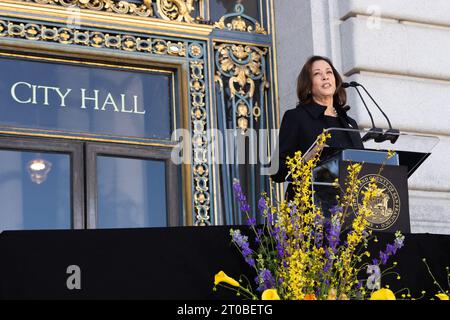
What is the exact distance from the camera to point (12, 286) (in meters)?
5.60

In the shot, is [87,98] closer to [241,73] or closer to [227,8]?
[241,73]

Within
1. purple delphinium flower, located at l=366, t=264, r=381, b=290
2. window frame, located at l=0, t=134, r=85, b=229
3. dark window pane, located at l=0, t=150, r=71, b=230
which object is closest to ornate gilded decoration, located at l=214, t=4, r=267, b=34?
window frame, located at l=0, t=134, r=85, b=229

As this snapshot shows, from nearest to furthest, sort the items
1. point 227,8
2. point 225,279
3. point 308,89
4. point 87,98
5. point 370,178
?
point 225,279 → point 370,178 → point 308,89 → point 87,98 → point 227,8

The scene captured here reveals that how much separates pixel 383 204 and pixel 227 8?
5408mm

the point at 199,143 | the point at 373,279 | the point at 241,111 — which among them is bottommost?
the point at 373,279

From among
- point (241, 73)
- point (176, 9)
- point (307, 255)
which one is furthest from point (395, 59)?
point (307, 255)

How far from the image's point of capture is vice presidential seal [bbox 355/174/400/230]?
6.05 m

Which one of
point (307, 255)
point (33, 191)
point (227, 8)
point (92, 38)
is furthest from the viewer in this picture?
point (227, 8)

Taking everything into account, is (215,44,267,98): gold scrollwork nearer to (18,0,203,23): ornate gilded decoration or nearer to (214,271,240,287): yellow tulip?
(18,0,203,23): ornate gilded decoration

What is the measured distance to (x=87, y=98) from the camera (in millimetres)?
10266

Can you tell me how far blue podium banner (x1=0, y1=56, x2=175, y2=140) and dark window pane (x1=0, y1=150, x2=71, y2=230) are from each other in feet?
0.98

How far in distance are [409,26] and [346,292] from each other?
246 inches
